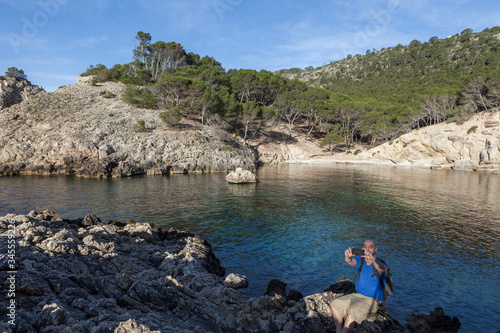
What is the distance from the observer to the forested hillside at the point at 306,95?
68.8 m

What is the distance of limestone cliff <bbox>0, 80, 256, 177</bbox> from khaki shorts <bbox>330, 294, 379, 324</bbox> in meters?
50.9

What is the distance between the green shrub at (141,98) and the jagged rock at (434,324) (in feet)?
252

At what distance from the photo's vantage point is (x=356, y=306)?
23.0 ft

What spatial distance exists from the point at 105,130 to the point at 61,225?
1944 inches

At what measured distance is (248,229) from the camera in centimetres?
2072

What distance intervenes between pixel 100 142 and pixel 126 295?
56.8 metres

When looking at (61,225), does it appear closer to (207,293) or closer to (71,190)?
(207,293)

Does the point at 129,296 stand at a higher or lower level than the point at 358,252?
lower

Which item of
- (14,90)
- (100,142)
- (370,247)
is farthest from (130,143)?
(370,247)

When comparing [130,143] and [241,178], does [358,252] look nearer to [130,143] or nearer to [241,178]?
[241,178]

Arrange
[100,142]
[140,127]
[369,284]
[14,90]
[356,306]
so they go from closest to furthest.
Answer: [356,306] → [369,284] → [100,142] → [140,127] → [14,90]

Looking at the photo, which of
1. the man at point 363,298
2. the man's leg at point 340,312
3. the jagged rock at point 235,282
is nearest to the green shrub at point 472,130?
the jagged rock at point 235,282

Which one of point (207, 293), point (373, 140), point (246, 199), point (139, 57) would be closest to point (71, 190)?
point (246, 199)

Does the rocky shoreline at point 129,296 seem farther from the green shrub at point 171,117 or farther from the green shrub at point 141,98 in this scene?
the green shrub at point 141,98
